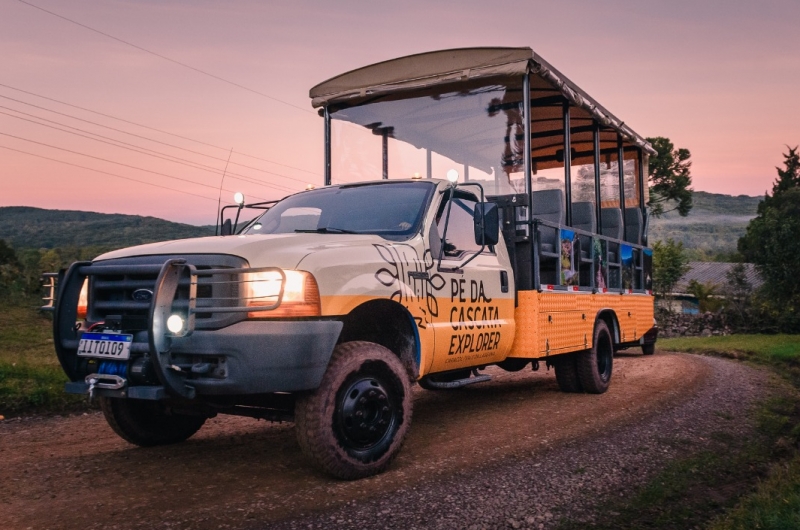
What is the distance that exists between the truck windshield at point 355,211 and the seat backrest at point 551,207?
2.83 m

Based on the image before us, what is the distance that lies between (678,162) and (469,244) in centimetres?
4414

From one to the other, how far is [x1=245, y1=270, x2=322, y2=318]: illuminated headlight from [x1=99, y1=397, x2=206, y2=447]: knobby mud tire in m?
1.61

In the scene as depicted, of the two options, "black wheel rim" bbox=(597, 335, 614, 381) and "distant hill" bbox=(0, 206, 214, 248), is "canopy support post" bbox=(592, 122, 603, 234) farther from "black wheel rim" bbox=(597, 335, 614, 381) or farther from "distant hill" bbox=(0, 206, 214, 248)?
"distant hill" bbox=(0, 206, 214, 248)

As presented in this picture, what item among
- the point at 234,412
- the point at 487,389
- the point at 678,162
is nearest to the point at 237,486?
the point at 234,412

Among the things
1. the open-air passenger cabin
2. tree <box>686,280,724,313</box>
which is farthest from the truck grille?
tree <box>686,280,724,313</box>

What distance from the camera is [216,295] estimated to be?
4375 millimetres

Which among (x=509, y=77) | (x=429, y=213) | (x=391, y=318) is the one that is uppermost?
(x=509, y=77)

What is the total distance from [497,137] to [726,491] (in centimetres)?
438

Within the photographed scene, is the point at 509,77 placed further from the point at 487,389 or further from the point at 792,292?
the point at 792,292

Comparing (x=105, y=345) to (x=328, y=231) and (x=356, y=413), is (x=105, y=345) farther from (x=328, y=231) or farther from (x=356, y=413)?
(x=328, y=231)

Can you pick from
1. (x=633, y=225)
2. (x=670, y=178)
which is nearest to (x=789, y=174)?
(x=670, y=178)

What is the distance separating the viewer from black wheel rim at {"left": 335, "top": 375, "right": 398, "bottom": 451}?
184 inches

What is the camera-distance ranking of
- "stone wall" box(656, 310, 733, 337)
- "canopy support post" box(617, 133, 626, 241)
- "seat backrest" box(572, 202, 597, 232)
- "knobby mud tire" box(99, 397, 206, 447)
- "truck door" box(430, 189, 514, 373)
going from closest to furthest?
"knobby mud tire" box(99, 397, 206, 447), "truck door" box(430, 189, 514, 373), "seat backrest" box(572, 202, 597, 232), "canopy support post" box(617, 133, 626, 241), "stone wall" box(656, 310, 733, 337)

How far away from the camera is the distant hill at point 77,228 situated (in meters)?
76.4
